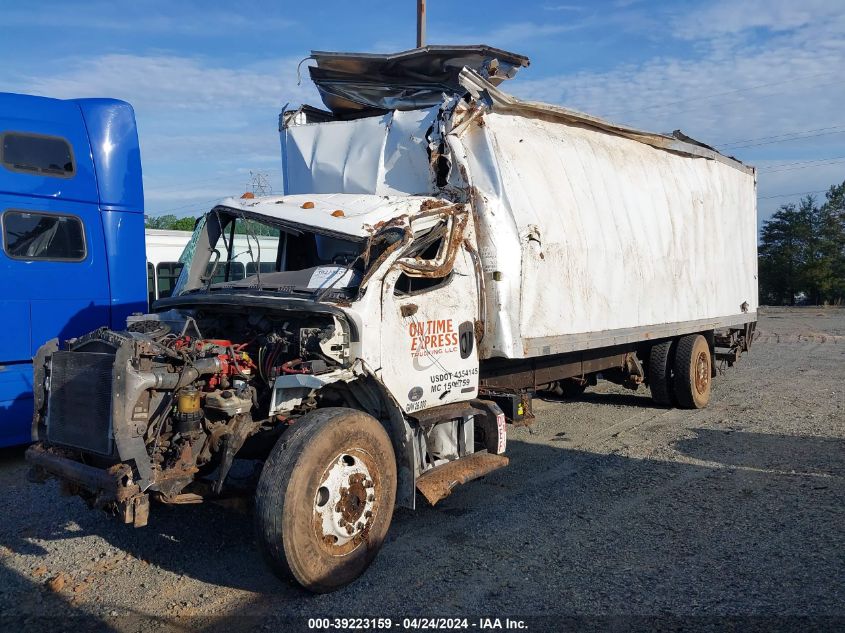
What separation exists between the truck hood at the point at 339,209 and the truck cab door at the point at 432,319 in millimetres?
259

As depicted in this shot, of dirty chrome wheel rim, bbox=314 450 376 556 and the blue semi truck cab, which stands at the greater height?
the blue semi truck cab

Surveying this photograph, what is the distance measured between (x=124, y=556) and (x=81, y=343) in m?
1.56

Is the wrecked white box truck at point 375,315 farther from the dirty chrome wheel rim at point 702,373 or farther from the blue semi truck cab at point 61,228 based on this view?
the blue semi truck cab at point 61,228

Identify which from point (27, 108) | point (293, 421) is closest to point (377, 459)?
point (293, 421)

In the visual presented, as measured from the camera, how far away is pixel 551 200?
22.5ft

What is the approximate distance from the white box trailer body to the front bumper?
304 centimetres

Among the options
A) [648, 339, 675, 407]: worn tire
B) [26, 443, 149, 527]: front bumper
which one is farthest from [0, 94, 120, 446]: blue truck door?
[648, 339, 675, 407]: worn tire

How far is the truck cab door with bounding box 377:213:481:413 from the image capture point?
17.1 ft

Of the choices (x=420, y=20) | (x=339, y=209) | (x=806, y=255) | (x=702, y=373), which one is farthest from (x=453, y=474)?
(x=806, y=255)

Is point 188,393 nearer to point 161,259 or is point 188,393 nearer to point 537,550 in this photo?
point 537,550

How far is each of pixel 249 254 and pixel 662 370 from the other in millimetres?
6104

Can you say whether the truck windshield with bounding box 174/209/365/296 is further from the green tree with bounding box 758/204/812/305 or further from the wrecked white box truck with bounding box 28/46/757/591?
the green tree with bounding box 758/204/812/305

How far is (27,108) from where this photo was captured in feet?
25.5

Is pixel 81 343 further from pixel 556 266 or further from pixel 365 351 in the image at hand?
pixel 556 266
